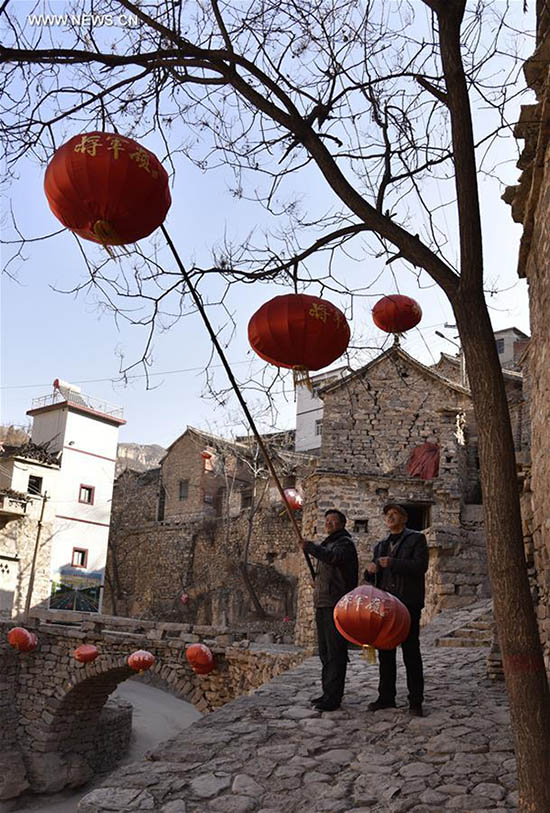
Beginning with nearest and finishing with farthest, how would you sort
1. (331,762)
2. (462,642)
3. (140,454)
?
(331,762), (462,642), (140,454)

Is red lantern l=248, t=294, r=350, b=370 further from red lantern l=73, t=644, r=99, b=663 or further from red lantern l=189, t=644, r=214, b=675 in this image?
red lantern l=73, t=644, r=99, b=663

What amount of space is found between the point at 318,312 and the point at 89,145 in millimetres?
1774

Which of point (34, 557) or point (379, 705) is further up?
point (34, 557)

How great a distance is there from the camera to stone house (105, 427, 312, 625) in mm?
25422

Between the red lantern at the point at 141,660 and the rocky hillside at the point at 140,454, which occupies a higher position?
the rocky hillside at the point at 140,454

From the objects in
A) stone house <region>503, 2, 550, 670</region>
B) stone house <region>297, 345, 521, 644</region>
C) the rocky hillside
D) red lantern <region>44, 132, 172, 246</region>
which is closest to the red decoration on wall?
stone house <region>297, 345, 521, 644</region>

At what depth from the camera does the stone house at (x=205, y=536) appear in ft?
83.4

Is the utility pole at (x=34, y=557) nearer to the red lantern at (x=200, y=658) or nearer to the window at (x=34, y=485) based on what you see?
the window at (x=34, y=485)

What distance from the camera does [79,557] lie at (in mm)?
26266

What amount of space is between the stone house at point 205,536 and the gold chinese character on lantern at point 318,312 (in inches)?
764

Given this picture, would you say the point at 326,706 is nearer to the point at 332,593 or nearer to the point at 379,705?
the point at 379,705

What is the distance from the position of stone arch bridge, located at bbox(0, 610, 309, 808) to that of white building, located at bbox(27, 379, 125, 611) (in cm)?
741

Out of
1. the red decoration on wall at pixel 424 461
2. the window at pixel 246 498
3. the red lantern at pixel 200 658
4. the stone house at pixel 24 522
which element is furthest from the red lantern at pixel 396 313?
the window at pixel 246 498

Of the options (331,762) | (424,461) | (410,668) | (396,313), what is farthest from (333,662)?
(424,461)
